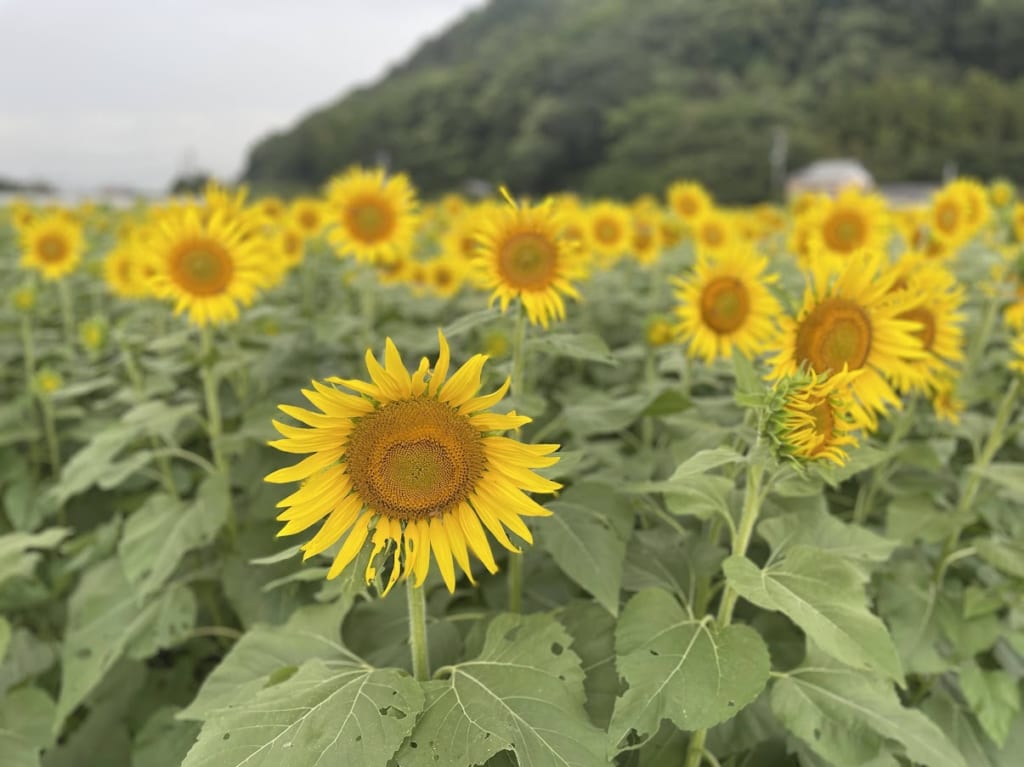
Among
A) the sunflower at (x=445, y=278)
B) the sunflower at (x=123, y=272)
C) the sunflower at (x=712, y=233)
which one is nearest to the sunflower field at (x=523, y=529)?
the sunflower at (x=123, y=272)

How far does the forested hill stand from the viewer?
1821 inches

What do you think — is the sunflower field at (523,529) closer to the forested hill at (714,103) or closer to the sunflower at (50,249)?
the sunflower at (50,249)

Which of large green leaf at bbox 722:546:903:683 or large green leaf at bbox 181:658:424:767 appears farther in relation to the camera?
large green leaf at bbox 722:546:903:683

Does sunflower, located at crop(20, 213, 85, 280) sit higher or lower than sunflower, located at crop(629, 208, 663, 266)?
higher

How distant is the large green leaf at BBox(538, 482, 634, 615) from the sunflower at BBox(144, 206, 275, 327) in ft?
5.49

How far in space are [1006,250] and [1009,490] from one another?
222 centimetres

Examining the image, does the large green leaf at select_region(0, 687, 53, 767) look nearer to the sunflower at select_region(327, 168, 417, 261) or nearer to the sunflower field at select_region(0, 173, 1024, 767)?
the sunflower field at select_region(0, 173, 1024, 767)

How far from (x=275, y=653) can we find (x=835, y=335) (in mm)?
1821

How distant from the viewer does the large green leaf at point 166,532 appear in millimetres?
2639

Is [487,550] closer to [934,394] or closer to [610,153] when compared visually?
[934,394]

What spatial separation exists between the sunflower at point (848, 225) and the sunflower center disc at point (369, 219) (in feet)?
7.65

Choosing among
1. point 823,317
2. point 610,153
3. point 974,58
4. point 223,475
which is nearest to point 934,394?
point 823,317

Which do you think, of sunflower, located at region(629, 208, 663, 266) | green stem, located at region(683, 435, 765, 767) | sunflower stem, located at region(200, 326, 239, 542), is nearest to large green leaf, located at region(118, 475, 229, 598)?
sunflower stem, located at region(200, 326, 239, 542)

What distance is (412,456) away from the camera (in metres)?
1.57
